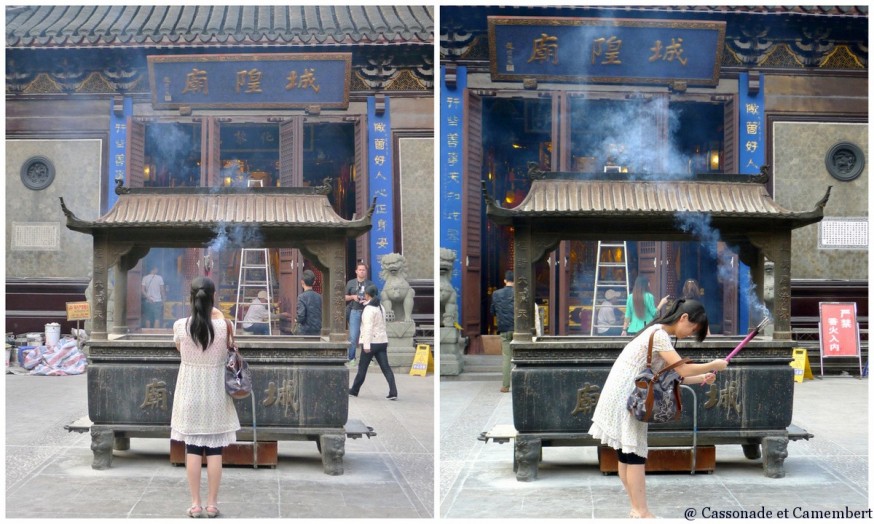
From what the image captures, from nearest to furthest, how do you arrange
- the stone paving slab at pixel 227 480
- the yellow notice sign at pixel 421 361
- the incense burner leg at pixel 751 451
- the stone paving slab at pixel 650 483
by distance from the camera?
1. the stone paving slab at pixel 227 480
2. the stone paving slab at pixel 650 483
3. the incense burner leg at pixel 751 451
4. the yellow notice sign at pixel 421 361

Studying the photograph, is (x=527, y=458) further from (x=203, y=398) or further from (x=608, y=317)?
(x=608, y=317)

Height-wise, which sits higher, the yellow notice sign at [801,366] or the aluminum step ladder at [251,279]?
the aluminum step ladder at [251,279]

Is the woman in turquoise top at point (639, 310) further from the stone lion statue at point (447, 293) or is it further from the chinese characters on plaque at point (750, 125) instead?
the chinese characters on plaque at point (750, 125)

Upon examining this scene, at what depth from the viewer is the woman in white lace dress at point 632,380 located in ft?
17.4

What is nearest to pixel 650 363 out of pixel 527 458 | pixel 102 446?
pixel 527 458

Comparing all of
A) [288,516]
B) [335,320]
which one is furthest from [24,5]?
[288,516]

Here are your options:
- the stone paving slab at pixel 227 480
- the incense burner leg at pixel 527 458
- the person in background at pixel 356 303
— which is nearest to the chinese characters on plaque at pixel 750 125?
the person in background at pixel 356 303

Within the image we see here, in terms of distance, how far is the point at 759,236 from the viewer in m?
7.15

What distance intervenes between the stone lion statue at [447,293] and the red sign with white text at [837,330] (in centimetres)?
509

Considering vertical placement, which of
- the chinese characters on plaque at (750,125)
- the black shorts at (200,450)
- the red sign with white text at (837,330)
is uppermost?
the chinese characters on plaque at (750,125)

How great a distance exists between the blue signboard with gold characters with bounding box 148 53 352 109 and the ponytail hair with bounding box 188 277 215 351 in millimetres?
8361

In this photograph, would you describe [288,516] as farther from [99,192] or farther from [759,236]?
[99,192]

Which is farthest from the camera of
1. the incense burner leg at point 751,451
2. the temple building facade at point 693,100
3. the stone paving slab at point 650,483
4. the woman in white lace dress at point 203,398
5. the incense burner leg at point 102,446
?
the temple building facade at point 693,100

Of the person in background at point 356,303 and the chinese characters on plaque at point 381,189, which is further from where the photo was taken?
the chinese characters on plaque at point 381,189
